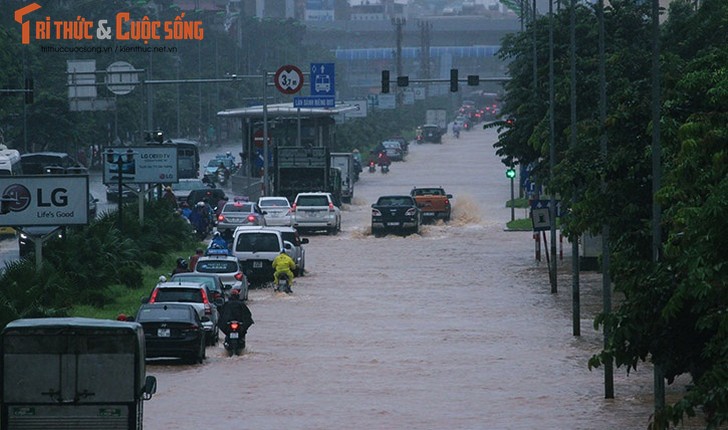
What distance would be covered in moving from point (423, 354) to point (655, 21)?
13888mm

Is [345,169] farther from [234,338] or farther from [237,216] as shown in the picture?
[234,338]

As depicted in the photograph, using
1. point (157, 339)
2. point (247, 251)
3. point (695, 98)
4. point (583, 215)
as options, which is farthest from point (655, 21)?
point (247, 251)

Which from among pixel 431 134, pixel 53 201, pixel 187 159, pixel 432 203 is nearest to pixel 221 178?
pixel 187 159

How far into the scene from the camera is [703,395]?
15922 mm

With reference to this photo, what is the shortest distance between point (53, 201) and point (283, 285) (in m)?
7.97

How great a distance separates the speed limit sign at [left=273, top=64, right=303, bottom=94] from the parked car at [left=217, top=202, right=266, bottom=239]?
15.5 m

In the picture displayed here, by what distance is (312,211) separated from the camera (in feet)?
224

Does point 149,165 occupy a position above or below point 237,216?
above

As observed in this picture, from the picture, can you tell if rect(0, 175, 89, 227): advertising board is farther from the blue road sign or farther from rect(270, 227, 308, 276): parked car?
the blue road sign

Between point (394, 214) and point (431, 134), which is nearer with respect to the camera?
point (394, 214)

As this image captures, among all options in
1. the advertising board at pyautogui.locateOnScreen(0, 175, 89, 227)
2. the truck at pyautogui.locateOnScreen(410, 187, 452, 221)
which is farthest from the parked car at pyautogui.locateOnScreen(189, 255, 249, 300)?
the truck at pyautogui.locateOnScreen(410, 187, 452, 221)

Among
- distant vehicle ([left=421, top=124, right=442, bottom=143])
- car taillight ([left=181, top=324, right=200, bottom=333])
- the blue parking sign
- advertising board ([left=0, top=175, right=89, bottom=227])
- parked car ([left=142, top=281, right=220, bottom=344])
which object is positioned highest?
the blue parking sign

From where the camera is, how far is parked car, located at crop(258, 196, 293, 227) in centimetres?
6750

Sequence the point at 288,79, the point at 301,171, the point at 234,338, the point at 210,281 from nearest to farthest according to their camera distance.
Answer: the point at 234,338 → the point at 210,281 → the point at 301,171 → the point at 288,79
